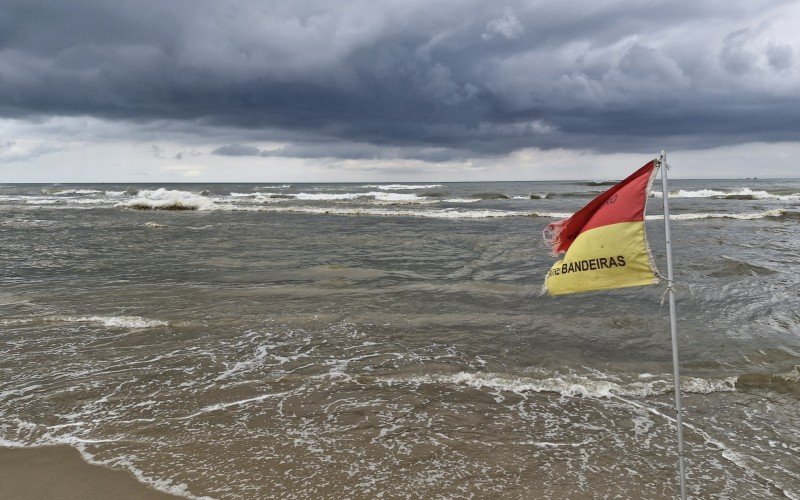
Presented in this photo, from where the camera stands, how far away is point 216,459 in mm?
4703

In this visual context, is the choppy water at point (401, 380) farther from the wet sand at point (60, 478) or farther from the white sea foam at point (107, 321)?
the wet sand at point (60, 478)

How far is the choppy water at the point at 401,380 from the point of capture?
458cm

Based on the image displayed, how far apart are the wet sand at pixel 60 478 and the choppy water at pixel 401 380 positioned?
0.18 metres

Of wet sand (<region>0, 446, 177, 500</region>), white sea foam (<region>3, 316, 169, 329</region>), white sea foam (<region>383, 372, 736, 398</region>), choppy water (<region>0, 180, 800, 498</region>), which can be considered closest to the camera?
wet sand (<region>0, 446, 177, 500</region>)

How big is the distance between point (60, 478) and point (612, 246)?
5.45 metres

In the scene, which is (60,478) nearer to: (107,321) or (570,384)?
(107,321)

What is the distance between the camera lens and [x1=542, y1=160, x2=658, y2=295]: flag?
4094 millimetres

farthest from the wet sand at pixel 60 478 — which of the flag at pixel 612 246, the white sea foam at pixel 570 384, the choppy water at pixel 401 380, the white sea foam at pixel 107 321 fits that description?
the white sea foam at pixel 107 321

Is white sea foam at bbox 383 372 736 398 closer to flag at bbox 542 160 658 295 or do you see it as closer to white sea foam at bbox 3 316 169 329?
flag at bbox 542 160 658 295

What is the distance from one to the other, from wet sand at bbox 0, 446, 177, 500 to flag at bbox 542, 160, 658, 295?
413 centimetres

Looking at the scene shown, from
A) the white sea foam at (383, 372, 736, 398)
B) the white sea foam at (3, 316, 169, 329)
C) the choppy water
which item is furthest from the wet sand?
the white sea foam at (3, 316, 169, 329)

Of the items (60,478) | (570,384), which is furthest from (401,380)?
(60,478)

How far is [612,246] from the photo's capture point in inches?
167

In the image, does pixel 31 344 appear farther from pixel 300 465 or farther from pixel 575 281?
pixel 575 281
